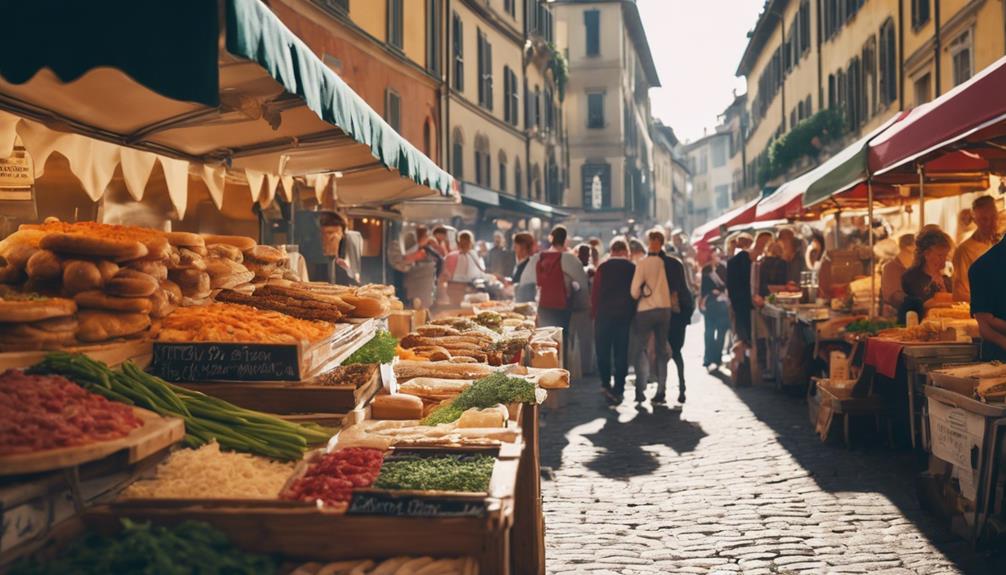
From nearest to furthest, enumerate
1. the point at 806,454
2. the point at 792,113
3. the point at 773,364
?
the point at 806,454, the point at 773,364, the point at 792,113

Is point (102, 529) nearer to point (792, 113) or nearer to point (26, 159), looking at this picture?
point (26, 159)

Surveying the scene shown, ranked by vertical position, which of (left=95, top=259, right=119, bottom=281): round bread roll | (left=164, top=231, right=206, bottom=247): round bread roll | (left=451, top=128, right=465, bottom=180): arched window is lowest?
(left=95, top=259, right=119, bottom=281): round bread roll

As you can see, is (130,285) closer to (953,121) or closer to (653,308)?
(953,121)

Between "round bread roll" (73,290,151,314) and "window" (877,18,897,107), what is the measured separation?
19.5 m

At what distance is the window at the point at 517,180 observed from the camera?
35.4 m

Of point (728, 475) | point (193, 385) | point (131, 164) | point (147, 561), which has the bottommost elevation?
point (728, 475)

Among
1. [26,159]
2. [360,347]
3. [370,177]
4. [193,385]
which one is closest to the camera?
[193,385]

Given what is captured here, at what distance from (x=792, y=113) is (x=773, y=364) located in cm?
2447

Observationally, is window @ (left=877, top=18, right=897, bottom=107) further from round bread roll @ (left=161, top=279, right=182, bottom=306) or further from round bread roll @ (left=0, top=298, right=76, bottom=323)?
round bread roll @ (left=0, top=298, right=76, bottom=323)

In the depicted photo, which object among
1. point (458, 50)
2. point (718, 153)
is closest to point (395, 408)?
point (458, 50)

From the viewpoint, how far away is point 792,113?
1415 inches

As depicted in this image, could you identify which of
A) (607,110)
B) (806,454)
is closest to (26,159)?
(806,454)

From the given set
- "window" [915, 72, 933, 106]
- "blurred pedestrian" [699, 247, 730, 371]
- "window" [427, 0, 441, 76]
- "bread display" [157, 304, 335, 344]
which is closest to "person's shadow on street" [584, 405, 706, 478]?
"bread display" [157, 304, 335, 344]

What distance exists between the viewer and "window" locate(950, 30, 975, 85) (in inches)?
629
